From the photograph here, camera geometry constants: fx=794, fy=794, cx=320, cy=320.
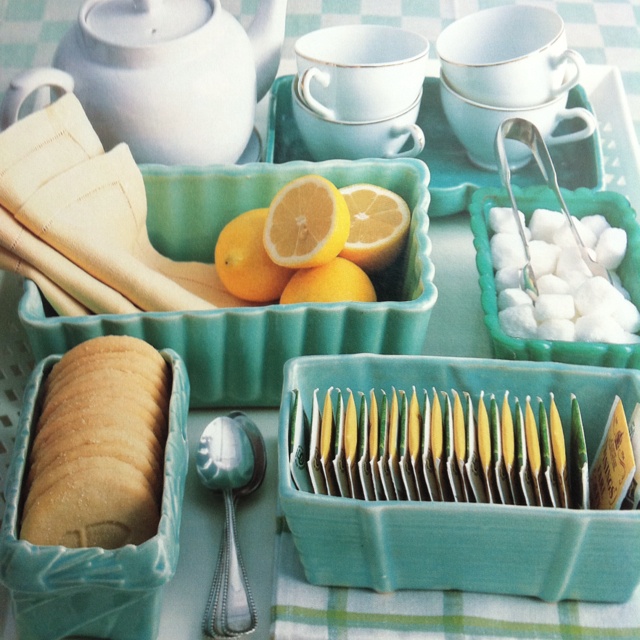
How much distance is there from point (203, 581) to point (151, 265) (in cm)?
23

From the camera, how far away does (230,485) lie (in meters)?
0.45


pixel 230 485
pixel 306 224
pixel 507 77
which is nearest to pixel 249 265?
pixel 306 224

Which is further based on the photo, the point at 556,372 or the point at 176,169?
the point at 176,169

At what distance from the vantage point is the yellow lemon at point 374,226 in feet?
1.77

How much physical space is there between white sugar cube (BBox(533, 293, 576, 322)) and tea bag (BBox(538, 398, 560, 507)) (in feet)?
0.33

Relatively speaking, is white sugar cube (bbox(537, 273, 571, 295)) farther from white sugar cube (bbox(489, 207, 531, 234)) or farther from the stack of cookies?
the stack of cookies

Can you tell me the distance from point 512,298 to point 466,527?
0.63 ft

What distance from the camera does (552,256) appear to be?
0.55 meters

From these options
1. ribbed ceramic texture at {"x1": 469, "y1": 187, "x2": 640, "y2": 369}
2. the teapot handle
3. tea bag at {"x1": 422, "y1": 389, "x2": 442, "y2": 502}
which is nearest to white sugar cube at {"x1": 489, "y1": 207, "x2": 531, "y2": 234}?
ribbed ceramic texture at {"x1": 469, "y1": 187, "x2": 640, "y2": 369}

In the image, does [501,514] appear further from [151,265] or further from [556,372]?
[151,265]

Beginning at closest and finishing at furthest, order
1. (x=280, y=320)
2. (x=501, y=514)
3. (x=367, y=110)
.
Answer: (x=501, y=514)
(x=280, y=320)
(x=367, y=110)

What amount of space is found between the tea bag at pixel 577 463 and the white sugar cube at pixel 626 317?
0.10 metres

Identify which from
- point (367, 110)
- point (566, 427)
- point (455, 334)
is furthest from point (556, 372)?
point (367, 110)

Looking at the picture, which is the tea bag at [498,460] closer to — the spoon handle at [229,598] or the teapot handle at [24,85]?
the spoon handle at [229,598]
